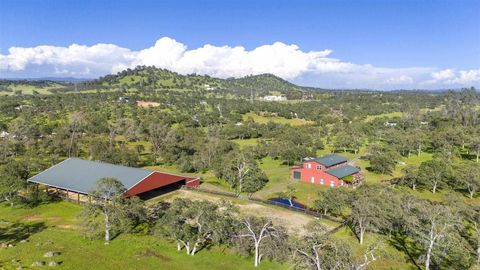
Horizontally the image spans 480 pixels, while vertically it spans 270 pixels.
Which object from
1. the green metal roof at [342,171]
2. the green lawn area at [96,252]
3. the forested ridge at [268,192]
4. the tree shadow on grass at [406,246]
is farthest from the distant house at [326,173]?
the green lawn area at [96,252]

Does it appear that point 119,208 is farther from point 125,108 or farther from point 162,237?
point 125,108

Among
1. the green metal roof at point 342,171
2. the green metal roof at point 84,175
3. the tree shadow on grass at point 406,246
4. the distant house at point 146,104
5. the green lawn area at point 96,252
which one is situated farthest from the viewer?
the distant house at point 146,104

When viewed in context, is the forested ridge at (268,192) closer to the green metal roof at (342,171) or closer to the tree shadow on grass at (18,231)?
the tree shadow on grass at (18,231)

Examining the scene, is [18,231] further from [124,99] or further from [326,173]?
[124,99]

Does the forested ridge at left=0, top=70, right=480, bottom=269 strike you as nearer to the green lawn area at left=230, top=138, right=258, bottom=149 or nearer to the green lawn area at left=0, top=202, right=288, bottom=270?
the green lawn area at left=0, top=202, right=288, bottom=270

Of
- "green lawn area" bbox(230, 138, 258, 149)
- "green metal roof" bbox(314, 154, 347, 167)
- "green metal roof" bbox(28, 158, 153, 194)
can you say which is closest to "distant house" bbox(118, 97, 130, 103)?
"green lawn area" bbox(230, 138, 258, 149)

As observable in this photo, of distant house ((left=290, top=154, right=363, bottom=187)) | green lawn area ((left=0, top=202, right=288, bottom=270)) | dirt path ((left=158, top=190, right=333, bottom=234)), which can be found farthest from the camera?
distant house ((left=290, top=154, right=363, bottom=187))
